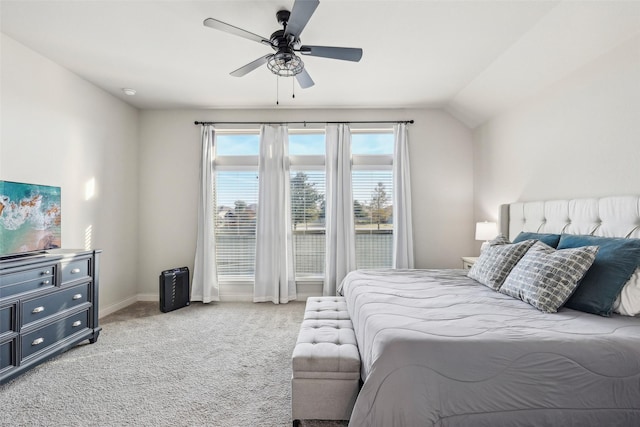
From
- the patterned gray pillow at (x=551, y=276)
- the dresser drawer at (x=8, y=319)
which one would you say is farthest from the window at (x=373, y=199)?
the dresser drawer at (x=8, y=319)

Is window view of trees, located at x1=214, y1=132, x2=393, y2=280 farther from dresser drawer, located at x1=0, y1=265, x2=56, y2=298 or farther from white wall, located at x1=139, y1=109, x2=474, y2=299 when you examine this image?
dresser drawer, located at x1=0, y1=265, x2=56, y2=298

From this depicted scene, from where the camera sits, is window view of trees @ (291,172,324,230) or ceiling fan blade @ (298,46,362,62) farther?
window view of trees @ (291,172,324,230)

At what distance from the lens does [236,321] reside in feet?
11.0

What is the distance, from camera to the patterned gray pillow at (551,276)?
173cm

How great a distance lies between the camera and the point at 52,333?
2.39 meters

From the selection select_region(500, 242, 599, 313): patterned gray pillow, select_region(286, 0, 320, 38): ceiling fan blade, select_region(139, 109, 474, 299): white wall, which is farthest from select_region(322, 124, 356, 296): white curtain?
select_region(500, 242, 599, 313): patterned gray pillow

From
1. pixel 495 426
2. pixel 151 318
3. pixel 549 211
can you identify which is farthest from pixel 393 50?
pixel 151 318

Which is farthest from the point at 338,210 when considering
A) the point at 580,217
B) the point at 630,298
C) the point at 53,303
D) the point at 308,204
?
the point at 53,303

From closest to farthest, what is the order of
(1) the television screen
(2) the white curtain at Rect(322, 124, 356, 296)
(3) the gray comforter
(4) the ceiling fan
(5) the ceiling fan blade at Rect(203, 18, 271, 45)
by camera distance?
1. (3) the gray comforter
2. (5) the ceiling fan blade at Rect(203, 18, 271, 45)
3. (4) the ceiling fan
4. (1) the television screen
5. (2) the white curtain at Rect(322, 124, 356, 296)

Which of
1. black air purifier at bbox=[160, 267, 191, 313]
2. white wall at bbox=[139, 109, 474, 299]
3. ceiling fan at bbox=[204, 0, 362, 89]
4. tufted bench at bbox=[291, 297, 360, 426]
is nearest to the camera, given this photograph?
tufted bench at bbox=[291, 297, 360, 426]

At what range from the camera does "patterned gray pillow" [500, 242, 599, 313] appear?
173 cm

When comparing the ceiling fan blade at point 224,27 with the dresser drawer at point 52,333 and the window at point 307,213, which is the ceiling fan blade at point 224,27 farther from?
the dresser drawer at point 52,333

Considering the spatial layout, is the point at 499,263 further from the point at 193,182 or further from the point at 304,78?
the point at 193,182

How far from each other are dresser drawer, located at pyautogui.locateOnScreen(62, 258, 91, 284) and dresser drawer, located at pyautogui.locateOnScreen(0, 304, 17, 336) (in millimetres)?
416
